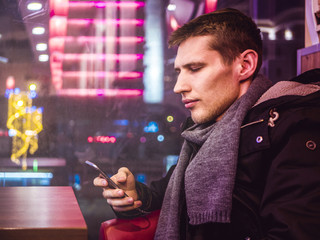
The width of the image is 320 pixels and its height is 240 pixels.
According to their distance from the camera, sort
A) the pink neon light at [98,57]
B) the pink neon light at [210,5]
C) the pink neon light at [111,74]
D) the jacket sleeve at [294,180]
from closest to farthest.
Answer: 1. the jacket sleeve at [294,180]
2. the pink neon light at [210,5]
3. the pink neon light at [98,57]
4. the pink neon light at [111,74]

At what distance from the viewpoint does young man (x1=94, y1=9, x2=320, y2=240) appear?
96cm

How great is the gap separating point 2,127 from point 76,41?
1.96m

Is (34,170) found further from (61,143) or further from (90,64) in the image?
(90,64)

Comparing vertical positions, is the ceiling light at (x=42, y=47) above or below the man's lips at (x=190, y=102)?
above

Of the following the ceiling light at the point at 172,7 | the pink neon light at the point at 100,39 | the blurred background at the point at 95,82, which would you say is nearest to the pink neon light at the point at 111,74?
the blurred background at the point at 95,82

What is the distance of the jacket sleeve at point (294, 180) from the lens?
2.93 ft

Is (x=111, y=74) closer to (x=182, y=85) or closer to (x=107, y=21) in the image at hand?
(x=107, y=21)

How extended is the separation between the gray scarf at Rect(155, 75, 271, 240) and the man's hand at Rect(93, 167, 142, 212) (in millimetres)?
139

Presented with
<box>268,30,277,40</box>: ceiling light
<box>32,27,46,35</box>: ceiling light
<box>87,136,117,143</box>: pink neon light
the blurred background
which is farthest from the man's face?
<box>268,30,277,40</box>: ceiling light

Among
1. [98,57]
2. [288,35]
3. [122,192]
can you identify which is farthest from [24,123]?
[288,35]

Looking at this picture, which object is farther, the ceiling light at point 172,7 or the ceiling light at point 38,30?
the ceiling light at point 172,7

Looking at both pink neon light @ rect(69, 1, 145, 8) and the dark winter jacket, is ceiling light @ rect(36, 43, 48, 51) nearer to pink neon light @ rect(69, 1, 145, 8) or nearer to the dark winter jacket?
pink neon light @ rect(69, 1, 145, 8)

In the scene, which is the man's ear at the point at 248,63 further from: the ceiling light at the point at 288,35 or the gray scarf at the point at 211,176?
the ceiling light at the point at 288,35

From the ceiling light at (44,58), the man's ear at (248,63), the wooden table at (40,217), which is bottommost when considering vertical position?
the wooden table at (40,217)
